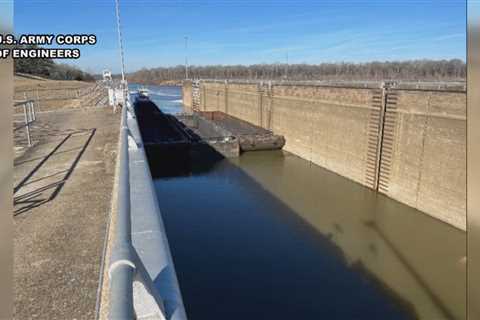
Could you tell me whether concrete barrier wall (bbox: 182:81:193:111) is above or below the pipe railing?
above

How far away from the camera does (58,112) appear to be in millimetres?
18172

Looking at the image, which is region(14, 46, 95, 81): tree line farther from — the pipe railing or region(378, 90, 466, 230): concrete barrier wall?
the pipe railing

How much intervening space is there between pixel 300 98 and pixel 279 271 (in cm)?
1860

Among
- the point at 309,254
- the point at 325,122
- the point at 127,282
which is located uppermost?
the point at 325,122

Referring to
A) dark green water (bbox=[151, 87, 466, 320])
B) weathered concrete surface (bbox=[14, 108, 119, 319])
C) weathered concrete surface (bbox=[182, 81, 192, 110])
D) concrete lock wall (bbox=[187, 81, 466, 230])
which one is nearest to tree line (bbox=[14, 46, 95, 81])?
weathered concrete surface (bbox=[182, 81, 192, 110])

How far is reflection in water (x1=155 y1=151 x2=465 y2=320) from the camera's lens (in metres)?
9.30

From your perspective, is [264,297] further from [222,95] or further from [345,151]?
[222,95]

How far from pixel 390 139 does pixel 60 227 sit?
16277mm

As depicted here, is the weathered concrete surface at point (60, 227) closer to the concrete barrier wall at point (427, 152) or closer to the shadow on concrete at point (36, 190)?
the shadow on concrete at point (36, 190)

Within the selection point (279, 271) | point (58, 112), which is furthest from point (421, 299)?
point (58, 112)

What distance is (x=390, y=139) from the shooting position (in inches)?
677

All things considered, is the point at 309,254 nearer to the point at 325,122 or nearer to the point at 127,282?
the point at 127,282

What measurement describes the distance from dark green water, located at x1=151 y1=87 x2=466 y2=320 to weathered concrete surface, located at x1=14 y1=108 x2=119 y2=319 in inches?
186

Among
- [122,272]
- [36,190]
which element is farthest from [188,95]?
[122,272]
